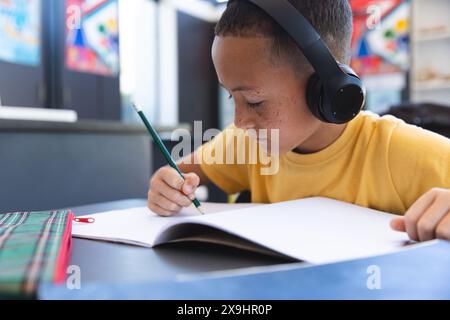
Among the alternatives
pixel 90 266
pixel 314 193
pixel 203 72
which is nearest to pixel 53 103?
pixel 203 72

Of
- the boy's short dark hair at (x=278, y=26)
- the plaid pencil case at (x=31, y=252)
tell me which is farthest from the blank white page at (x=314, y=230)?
the boy's short dark hair at (x=278, y=26)

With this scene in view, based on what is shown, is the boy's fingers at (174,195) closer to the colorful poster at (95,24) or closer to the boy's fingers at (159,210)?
the boy's fingers at (159,210)

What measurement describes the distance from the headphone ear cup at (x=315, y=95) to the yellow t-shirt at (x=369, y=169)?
13 cm

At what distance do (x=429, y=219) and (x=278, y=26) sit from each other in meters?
0.31

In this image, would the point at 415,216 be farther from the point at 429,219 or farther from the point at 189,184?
the point at 189,184

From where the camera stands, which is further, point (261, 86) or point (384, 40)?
point (384, 40)

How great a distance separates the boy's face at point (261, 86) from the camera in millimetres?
595

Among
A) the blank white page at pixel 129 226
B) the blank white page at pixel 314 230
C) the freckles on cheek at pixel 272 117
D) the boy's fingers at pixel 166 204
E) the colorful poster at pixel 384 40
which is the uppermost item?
the colorful poster at pixel 384 40

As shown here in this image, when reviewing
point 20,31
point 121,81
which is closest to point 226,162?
point 20,31

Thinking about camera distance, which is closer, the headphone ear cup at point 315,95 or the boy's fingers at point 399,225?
the boy's fingers at point 399,225

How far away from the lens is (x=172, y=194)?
62 centimetres

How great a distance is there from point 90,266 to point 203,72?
3.95 metres

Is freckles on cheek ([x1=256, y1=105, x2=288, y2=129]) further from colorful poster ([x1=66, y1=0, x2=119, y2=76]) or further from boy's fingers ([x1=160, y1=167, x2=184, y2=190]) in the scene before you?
colorful poster ([x1=66, y1=0, x2=119, y2=76])
